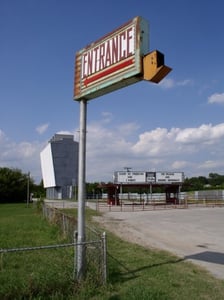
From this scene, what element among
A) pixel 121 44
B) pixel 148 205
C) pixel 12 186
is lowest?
pixel 148 205

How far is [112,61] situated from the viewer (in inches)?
300

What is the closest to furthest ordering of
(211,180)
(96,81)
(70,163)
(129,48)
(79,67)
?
(129,48) < (96,81) < (79,67) < (70,163) < (211,180)

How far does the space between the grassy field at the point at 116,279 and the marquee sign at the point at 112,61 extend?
3.84 metres

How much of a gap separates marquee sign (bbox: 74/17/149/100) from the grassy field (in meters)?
3.84

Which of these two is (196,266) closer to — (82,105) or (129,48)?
(82,105)

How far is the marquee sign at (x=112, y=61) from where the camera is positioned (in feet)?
23.5

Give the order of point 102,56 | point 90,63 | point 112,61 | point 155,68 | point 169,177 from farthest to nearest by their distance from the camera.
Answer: point 169,177 → point 90,63 → point 102,56 → point 112,61 → point 155,68

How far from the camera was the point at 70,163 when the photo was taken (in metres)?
102

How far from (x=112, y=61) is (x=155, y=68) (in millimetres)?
1230

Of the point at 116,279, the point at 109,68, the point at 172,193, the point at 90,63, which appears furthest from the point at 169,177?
the point at 109,68

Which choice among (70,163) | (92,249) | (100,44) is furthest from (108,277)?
(70,163)

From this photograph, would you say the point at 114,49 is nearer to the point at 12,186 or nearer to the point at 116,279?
the point at 116,279

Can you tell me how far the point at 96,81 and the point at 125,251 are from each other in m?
5.82

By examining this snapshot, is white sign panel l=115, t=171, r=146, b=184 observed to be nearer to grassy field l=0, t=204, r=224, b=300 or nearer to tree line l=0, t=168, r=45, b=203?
tree line l=0, t=168, r=45, b=203
